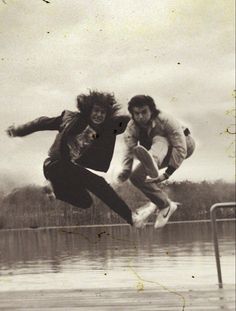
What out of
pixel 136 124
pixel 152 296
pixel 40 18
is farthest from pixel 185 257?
pixel 40 18

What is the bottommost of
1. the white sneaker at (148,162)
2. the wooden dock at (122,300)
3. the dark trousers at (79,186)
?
the wooden dock at (122,300)

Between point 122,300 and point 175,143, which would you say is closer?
point 122,300

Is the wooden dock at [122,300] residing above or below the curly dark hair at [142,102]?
below

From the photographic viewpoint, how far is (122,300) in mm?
2006

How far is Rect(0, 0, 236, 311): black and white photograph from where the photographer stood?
205 cm

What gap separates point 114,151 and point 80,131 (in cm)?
13

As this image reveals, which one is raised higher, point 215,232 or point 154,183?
point 154,183

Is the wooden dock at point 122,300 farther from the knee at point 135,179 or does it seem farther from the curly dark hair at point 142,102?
the curly dark hair at point 142,102

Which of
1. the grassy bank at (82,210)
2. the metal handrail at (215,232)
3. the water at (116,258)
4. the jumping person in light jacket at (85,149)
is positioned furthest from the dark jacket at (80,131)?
the metal handrail at (215,232)

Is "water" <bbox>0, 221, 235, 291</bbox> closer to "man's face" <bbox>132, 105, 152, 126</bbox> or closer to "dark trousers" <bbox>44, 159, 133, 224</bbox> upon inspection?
"dark trousers" <bbox>44, 159, 133, 224</bbox>

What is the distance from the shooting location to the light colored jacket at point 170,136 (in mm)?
2092

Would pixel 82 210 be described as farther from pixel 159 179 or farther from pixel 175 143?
pixel 175 143

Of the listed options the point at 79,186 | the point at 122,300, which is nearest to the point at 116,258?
the point at 122,300

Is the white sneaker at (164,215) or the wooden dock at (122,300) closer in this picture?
the wooden dock at (122,300)
